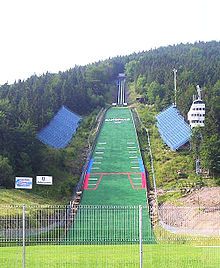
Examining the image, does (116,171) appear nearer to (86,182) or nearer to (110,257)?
(86,182)

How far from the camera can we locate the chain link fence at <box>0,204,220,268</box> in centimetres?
1580

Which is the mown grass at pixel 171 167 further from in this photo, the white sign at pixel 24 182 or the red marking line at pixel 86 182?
the white sign at pixel 24 182

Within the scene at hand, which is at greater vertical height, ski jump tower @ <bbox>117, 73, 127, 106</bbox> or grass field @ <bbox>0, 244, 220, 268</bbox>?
ski jump tower @ <bbox>117, 73, 127, 106</bbox>

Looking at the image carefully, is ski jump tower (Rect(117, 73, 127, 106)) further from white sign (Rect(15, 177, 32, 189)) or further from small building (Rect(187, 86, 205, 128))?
white sign (Rect(15, 177, 32, 189))

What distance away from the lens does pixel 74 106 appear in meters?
68.4

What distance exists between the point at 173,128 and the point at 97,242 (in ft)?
106

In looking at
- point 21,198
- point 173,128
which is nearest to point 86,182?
point 21,198

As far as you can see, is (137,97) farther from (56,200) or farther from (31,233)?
(31,233)

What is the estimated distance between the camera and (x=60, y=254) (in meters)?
16.6

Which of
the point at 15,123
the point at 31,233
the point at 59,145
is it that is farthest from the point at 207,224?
the point at 59,145

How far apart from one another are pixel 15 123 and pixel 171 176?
1193 cm

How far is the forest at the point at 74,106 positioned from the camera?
38.5m

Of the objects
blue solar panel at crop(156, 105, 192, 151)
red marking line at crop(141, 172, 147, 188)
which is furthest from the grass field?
blue solar panel at crop(156, 105, 192, 151)

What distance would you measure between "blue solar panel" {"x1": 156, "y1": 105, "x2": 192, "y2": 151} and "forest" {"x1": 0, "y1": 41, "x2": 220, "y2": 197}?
4.58 feet
